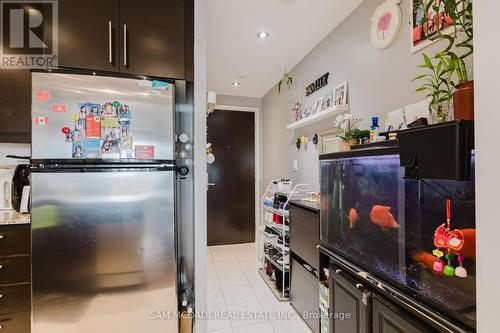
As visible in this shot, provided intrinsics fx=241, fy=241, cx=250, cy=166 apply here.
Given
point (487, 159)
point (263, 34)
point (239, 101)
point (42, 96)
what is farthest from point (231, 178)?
point (487, 159)

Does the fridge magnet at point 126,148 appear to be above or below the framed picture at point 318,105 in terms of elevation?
below

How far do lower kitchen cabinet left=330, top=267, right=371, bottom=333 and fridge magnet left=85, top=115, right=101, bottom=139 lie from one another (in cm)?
172

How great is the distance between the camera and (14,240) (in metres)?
1.50

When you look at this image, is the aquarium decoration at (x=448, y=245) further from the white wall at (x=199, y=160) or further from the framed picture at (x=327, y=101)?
the framed picture at (x=327, y=101)

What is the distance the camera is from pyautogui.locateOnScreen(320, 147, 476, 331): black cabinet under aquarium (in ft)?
2.75

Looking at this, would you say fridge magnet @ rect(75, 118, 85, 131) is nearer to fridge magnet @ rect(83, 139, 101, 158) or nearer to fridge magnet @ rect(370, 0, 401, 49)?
fridge magnet @ rect(83, 139, 101, 158)

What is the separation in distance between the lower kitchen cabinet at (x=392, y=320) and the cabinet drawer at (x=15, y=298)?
201 cm

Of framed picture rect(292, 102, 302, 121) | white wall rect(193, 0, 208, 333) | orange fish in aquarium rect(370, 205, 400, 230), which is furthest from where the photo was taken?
framed picture rect(292, 102, 302, 121)

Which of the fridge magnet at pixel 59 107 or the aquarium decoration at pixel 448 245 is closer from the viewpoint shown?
the aquarium decoration at pixel 448 245

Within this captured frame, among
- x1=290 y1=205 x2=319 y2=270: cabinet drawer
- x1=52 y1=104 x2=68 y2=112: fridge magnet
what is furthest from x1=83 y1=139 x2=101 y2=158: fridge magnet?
x1=290 y1=205 x2=319 y2=270: cabinet drawer

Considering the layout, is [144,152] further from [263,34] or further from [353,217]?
[263,34]

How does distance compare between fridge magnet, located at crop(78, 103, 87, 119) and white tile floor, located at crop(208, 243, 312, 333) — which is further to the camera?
white tile floor, located at crop(208, 243, 312, 333)

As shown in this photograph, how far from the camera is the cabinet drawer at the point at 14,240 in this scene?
1482mm

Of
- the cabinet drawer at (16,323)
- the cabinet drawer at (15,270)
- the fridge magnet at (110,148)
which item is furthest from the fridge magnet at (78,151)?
the cabinet drawer at (16,323)
